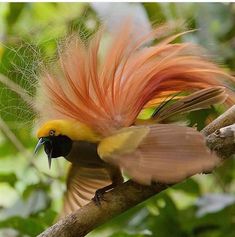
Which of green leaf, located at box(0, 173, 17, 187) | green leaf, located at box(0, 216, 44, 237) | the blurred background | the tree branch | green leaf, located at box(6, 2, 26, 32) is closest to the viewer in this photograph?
the tree branch

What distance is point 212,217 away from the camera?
1702 millimetres

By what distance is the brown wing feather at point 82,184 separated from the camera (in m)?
1.30

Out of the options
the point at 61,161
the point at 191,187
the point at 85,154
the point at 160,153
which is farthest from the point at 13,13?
the point at 160,153

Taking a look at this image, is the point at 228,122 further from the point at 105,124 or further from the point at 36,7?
the point at 36,7

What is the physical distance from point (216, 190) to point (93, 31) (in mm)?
979

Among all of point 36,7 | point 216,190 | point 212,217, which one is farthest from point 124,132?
point 36,7

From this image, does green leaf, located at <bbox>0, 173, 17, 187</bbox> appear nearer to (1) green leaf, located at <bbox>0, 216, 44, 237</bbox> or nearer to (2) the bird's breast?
(1) green leaf, located at <bbox>0, 216, 44, 237</bbox>

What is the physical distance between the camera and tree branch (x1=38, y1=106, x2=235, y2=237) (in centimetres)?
111

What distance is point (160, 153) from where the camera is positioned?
1033 mm

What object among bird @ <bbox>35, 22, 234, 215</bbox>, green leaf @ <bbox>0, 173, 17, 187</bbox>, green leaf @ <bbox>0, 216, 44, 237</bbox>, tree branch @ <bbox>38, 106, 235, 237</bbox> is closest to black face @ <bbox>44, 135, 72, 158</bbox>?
bird @ <bbox>35, 22, 234, 215</bbox>

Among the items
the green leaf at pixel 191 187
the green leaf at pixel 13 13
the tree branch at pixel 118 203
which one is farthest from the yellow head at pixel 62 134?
the green leaf at pixel 13 13

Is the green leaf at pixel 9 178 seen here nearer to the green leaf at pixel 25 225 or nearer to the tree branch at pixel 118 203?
the green leaf at pixel 25 225

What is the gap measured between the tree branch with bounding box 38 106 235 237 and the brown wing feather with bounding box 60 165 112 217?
0.16m

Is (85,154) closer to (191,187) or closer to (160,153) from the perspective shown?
(160,153)
